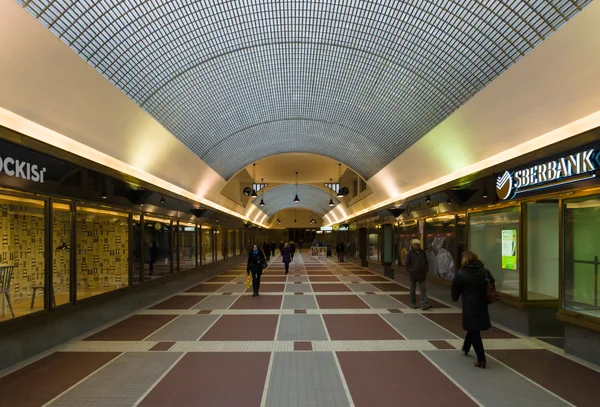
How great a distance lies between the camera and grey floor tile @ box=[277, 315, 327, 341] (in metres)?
7.57

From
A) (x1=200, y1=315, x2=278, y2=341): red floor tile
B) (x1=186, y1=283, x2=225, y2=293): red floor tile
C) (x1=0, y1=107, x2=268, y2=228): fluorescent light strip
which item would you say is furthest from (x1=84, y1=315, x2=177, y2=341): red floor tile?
(x1=186, y1=283, x2=225, y2=293): red floor tile

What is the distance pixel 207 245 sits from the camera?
19.0 m

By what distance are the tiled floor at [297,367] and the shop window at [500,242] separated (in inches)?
47.9

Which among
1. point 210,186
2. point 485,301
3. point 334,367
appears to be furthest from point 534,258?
point 210,186

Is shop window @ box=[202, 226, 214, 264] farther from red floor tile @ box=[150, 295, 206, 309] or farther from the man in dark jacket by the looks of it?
the man in dark jacket

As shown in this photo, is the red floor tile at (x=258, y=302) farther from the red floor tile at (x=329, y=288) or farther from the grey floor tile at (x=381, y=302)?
the grey floor tile at (x=381, y=302)

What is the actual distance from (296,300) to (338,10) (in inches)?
282

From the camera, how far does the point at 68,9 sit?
21.6ft

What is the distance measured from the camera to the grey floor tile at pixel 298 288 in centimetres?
1395

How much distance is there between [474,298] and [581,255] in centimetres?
249

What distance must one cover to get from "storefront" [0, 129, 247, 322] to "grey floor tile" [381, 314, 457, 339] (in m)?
5.80

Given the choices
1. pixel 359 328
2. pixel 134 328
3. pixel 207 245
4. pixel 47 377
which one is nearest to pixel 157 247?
pixel 134 328

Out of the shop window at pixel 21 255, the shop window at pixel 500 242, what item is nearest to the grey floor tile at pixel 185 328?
the shop window at pixel 21 255

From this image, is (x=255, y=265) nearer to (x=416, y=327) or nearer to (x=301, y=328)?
(x=301, y=328)
